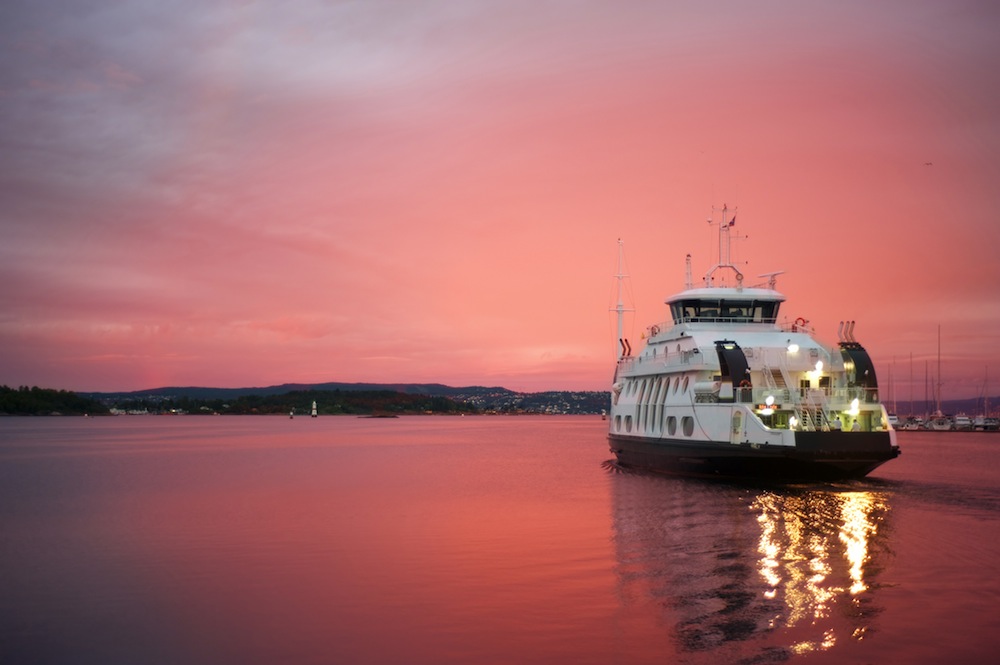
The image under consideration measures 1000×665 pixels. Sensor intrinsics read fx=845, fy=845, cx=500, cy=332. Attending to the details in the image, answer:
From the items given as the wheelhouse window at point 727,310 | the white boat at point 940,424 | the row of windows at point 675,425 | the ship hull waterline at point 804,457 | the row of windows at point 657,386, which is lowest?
the white boat at point 940,424

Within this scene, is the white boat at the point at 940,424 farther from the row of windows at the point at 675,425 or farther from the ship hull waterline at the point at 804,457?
the ship hull waterline at the point at 804,457

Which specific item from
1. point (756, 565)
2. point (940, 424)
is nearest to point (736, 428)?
point (756, 565)

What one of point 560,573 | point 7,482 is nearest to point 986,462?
point 560,573

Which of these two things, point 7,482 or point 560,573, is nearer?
point 560,573

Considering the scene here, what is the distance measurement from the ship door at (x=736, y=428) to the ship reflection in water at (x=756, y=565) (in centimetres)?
239

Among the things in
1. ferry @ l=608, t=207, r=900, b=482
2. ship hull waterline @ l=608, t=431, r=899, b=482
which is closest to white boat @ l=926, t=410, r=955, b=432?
ferry @ l=608, t=207, r=900, b=482

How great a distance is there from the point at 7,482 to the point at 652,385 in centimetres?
4164

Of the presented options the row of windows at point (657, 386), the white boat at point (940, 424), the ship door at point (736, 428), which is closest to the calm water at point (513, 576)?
the ship door at point (736, 428)

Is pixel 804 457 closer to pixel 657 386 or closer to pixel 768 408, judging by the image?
pixel 768 408

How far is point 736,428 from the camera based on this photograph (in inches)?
1565

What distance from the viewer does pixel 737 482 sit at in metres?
41.8

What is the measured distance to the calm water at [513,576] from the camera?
15.9 meters

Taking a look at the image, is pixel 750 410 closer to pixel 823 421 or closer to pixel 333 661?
pixel 823 421

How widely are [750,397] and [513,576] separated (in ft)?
68.4
